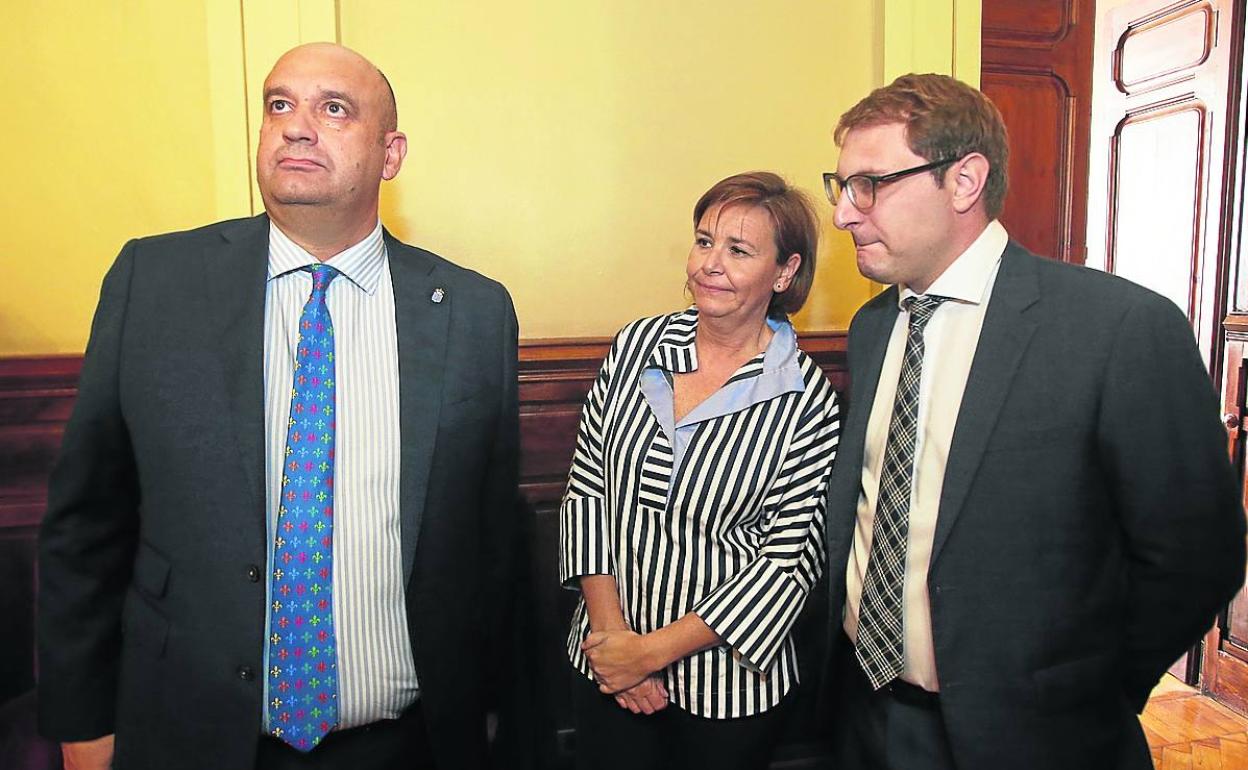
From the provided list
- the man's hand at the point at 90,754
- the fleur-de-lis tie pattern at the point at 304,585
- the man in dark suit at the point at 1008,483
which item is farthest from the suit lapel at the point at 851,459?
the man's hand at the point at 90,754

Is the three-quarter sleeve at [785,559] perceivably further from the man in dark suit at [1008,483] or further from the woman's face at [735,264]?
the woman's face at [735,264]

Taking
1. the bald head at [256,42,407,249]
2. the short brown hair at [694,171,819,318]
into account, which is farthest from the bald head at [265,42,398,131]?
the short brown hair at [694,171,819,318]

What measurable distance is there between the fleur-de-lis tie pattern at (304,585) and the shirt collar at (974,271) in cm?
109

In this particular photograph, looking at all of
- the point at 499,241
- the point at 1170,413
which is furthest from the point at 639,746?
the point at 499,241

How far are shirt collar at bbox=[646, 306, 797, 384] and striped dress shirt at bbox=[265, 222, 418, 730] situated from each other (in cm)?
56

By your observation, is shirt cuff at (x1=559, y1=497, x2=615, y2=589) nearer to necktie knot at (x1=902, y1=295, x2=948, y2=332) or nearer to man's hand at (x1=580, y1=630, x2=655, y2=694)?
man's hand at (x1=580, y1=630, x2=655, y2=694)

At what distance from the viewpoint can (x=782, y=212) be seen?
5.81 ft

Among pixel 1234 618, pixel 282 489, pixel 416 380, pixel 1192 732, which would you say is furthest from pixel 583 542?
pixel 1234 618

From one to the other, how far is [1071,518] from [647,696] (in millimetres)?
837

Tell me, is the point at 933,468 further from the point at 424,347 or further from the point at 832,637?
the point at 424,347

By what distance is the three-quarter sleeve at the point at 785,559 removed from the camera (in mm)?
1604

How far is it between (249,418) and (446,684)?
22.4 inches

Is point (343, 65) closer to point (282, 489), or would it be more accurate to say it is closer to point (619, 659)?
point (282, 489)

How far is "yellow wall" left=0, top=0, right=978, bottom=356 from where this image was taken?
213cm
